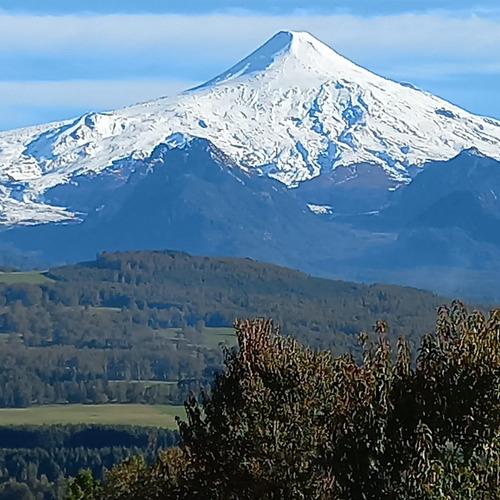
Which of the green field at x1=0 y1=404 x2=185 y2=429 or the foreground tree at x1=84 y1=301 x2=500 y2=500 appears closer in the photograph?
the foreground tree at x1=84 y1=301 x2=500 y2=500

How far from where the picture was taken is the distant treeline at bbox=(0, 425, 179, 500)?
100 metres

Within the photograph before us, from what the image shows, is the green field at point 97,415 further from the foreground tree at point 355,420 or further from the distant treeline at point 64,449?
the foreground tree at point 355,420

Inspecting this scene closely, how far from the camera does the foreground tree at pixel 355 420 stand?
13758 mm

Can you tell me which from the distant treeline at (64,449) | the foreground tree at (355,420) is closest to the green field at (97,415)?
the distant treeline at (64,449)

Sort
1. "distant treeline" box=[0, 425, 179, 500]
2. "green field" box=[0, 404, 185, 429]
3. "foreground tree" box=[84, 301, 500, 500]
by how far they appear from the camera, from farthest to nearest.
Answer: "green field" box=[0, 404, 185, 429]
"distant treeline" box=[0, 425, 179, 500]
"foreground tree" box=[84, 301, 500, 500]

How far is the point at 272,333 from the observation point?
20438 millimetres

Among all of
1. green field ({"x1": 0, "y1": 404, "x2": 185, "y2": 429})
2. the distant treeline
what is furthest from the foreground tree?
green field ({"x1": 0, "y1": 404, "x2": 185, "y2": 429})

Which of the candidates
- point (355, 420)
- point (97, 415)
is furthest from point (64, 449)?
point (355, 420)

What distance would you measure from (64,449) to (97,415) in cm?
1739

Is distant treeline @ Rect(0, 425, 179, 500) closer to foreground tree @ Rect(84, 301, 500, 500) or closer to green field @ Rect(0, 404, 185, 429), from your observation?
green field @ Rect(0, 404, 185, 429)

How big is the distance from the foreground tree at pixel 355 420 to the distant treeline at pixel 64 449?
245 feet

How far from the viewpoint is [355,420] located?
14703 millimetres

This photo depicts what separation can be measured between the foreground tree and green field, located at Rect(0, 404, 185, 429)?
9215 centimetres

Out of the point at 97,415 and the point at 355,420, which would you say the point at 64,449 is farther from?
the point at 355,420
